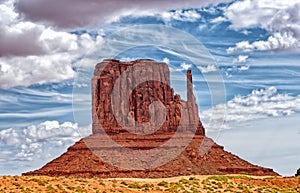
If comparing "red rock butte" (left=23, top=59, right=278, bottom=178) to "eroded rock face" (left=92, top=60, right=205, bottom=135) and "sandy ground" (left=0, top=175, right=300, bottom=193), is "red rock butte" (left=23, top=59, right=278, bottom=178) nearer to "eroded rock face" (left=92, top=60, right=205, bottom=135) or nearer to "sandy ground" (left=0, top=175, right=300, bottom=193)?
"eroded rock face" (left=92, top=60, right=205, bottom=135)

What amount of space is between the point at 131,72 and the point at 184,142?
25624mm

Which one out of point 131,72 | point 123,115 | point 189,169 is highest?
point 131,72

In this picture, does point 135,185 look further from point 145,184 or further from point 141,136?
point 141,136

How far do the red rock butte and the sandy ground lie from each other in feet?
169

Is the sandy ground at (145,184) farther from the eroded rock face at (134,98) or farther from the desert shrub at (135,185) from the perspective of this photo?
the eroded rock face at (134,98)

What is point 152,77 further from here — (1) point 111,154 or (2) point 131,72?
(1) point 111,154

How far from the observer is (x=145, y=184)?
6216 cm

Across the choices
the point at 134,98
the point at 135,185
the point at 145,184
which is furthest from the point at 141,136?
the point at 135,185

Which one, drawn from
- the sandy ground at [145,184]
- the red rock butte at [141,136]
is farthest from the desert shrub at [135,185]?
the red rock butte at [141,136]

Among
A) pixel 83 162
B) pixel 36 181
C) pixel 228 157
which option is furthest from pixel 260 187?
pixel 228 157

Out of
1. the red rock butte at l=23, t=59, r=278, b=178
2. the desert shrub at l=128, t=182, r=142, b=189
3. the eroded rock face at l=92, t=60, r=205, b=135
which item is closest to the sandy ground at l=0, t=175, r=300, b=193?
the desert shrub at l=128, t=182, r=142, b=189

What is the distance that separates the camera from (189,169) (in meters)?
130

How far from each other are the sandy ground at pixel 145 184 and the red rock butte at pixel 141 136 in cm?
5164

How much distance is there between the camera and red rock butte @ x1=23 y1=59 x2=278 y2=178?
130m
